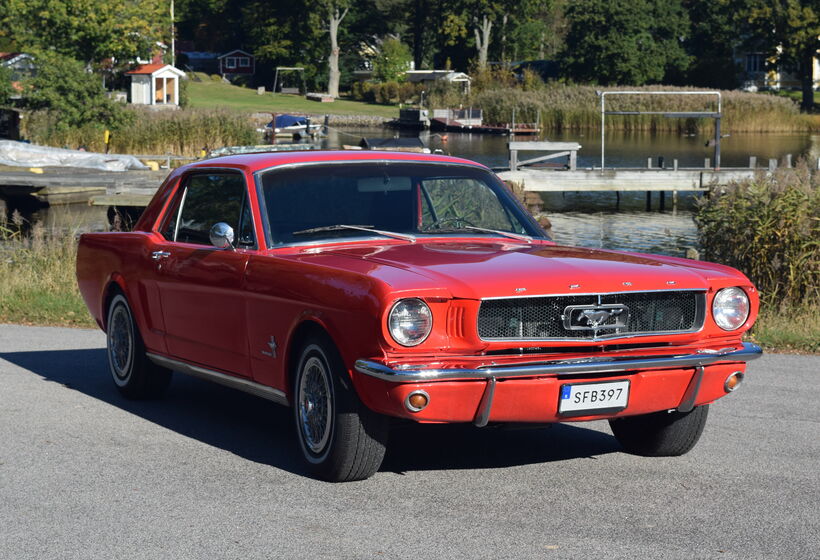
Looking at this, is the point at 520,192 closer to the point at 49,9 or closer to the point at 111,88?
the point at 49,9

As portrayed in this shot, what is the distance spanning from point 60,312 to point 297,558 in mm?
9759

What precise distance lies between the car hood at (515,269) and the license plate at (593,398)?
463 mm

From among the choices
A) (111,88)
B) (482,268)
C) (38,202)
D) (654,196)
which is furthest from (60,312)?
(111,88)

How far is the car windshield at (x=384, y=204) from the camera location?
7.62 meters

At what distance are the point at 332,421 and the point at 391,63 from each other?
109343 mm

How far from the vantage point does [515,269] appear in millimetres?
6609

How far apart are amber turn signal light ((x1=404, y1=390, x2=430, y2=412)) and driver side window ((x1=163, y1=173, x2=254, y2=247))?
6.19 feet

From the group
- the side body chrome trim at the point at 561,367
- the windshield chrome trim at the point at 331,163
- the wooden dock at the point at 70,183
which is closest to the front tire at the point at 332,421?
the side body chrome trim at the point at 561,367

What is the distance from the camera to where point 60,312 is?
14547 millimetres

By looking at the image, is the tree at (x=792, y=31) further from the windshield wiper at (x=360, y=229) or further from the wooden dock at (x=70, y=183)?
the windshield wiper at (x=360, y=229)

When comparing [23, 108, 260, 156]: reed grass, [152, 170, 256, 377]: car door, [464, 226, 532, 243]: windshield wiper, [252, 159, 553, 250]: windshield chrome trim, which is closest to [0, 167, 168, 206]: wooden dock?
[23, 108, 260, 156]: reed grass

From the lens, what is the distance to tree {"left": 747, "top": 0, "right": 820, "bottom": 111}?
9800cm

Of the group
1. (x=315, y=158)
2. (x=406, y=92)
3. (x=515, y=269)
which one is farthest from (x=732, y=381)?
(x=406, y=92)

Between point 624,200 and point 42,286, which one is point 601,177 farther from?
point 42,286
